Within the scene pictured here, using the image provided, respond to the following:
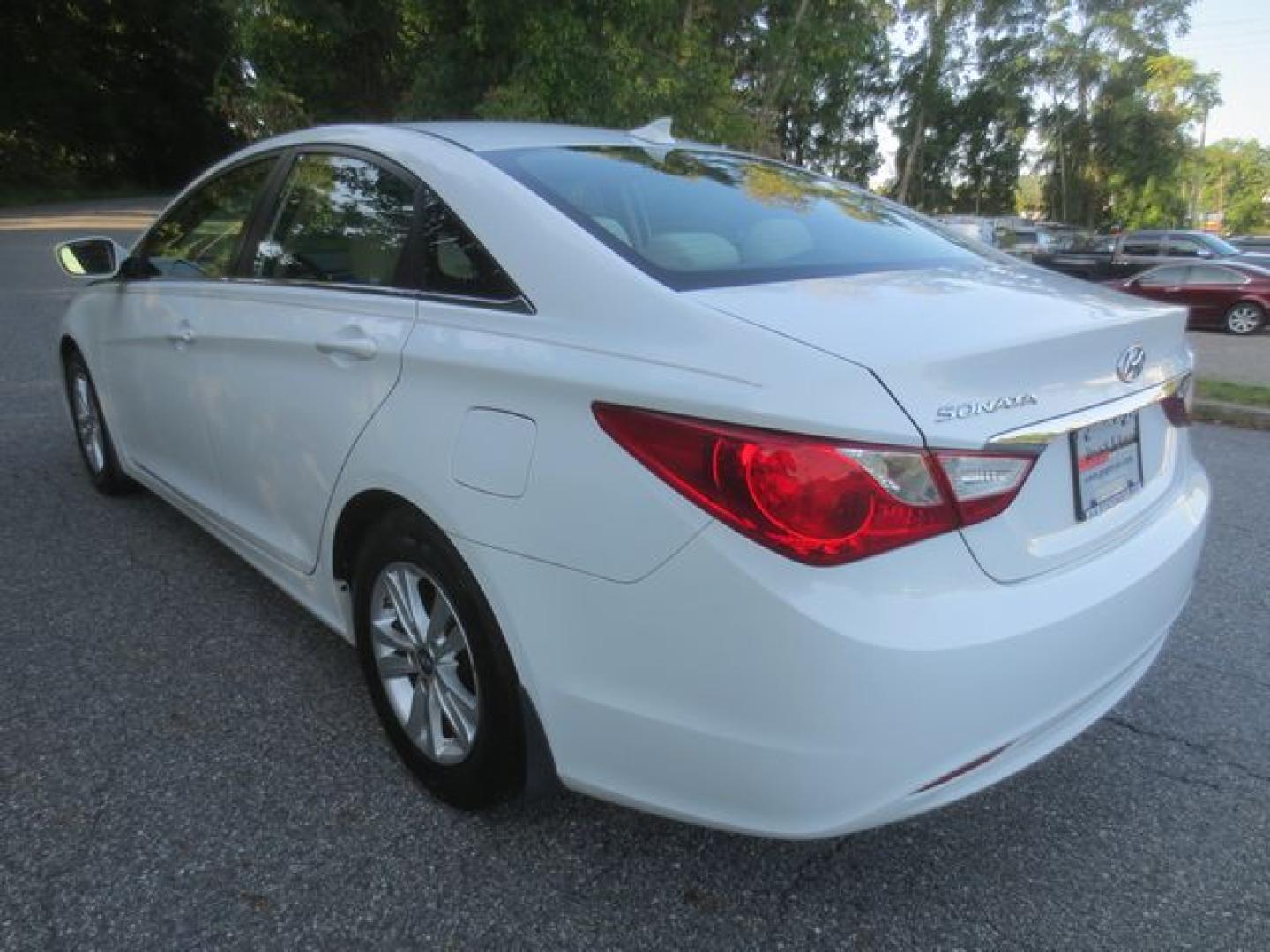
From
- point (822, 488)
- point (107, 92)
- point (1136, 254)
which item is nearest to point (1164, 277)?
point (1136, 254)

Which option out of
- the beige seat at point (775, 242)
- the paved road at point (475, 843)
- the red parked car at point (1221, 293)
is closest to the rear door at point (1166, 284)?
the red parked car at point (1221, 293)

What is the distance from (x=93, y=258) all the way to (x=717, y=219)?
2.90m

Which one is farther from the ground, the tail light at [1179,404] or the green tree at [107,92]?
the green tree at [107,92]

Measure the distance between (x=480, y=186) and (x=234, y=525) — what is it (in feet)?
4.90

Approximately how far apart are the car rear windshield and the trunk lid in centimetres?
14

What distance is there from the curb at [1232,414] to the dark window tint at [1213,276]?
9.70m

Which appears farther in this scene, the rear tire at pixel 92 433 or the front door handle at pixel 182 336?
the rear tire at pixel 92 433

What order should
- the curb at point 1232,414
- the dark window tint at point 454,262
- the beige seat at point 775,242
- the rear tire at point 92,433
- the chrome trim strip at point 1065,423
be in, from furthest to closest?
1. the curb at point 1232,414
2. the rear tire at point 92,433
3. the beige seat at point 775,242
4. the dark window tint at point 454,262
5. the chrome trim strip at point 1065,423

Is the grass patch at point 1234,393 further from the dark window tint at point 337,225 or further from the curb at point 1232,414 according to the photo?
the dark window tint at point 337,225

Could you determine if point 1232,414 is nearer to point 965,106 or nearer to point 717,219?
point 717,219

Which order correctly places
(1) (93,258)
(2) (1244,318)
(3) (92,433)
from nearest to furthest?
1. (1) (93,258)
2. (3) (92,433)
3. (2) (1244,318)

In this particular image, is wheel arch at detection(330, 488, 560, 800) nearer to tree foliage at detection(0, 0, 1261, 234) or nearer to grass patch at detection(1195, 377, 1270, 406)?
grass patch at detection(1195, 377, 1270, 406)

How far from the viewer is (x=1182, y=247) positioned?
18.8m

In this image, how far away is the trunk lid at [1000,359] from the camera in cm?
155
